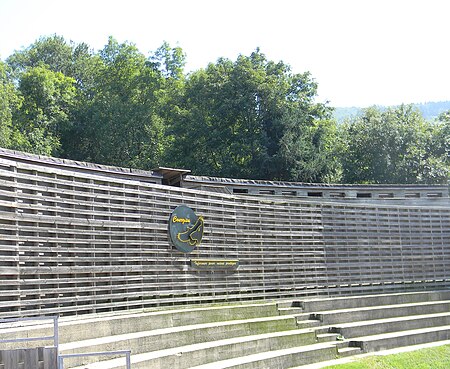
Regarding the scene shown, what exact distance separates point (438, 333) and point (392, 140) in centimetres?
2109

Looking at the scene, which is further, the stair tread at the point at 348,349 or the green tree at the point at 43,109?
the green tree at the point at 43,109

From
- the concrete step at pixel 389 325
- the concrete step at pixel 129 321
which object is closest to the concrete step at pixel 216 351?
the concrete step at pixel 129 321

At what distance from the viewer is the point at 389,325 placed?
15914mm

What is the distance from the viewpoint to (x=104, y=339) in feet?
31.4

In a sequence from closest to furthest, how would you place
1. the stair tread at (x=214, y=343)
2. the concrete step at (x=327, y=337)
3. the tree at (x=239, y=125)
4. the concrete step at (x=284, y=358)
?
the stair tread at (x=214, y=343) < the concrete step at (x=284, y=358) < the concrete step at (x=327, y=337) < the tree at (x=239, y=125)

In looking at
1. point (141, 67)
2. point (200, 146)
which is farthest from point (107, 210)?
point (141, 67)

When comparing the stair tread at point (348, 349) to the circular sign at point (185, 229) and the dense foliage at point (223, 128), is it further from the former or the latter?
the dense foliage at point (223, 128)

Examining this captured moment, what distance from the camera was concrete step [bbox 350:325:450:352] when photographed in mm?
14401

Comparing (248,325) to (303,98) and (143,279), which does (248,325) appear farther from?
(303,98)

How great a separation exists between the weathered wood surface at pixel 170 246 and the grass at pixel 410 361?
10.7 ft

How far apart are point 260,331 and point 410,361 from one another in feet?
10.8

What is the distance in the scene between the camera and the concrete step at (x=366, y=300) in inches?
624

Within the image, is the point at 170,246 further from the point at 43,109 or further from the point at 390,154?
the point at 43,109

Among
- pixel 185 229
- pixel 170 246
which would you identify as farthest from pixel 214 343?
pixel 185 229
